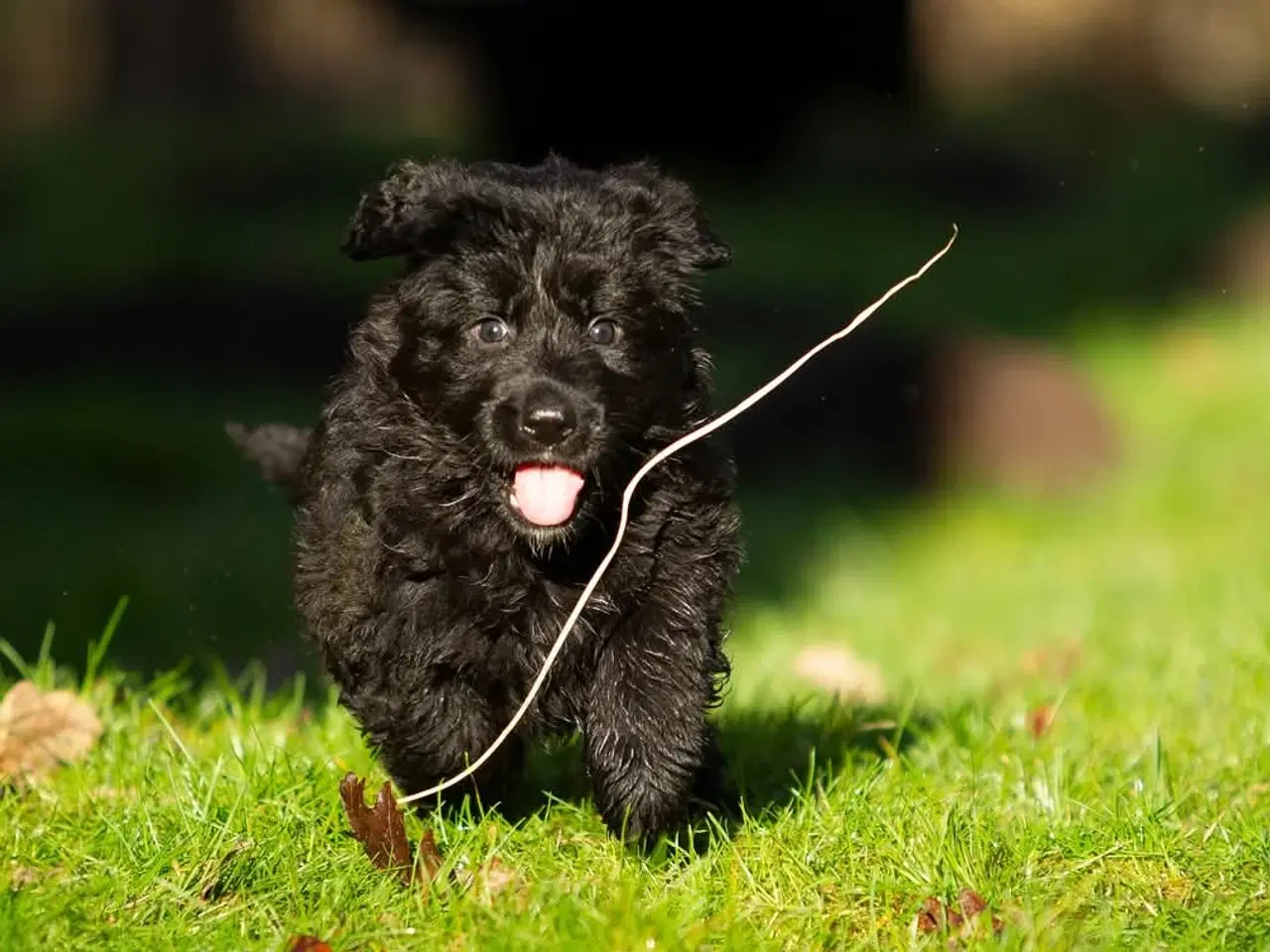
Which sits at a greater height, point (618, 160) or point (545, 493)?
point (545, 493)

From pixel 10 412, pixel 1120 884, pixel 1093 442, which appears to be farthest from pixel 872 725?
pixel 10 412

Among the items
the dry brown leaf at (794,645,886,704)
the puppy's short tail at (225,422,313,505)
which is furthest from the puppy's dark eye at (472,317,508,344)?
the dry brown leaf at (794,645,886,704)

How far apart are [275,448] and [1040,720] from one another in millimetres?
2050

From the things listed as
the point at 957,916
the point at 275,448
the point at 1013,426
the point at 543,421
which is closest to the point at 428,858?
the point at 543,421

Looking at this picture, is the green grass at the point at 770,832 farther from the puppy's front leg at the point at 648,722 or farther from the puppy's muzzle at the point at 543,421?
the puppy's muzzle at the point at 543,421

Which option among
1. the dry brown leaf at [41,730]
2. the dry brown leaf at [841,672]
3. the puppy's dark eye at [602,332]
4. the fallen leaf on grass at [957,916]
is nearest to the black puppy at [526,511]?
the puppy's dark eye at [602,332]

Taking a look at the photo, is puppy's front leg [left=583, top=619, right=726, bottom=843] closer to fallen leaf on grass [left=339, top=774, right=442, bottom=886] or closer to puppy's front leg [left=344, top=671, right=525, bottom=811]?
puppy's front leg [left=344, top=671, right=525, bottom=811]

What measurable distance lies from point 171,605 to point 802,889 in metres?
4.11

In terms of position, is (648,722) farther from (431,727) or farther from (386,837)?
(386,837)

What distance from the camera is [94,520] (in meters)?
9.00

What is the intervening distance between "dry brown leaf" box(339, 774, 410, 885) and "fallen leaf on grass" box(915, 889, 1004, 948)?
0.94m

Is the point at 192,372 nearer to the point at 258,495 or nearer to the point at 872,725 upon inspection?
the point at 258,495

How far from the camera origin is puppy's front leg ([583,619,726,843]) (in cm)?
346

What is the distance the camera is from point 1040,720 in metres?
4.74
